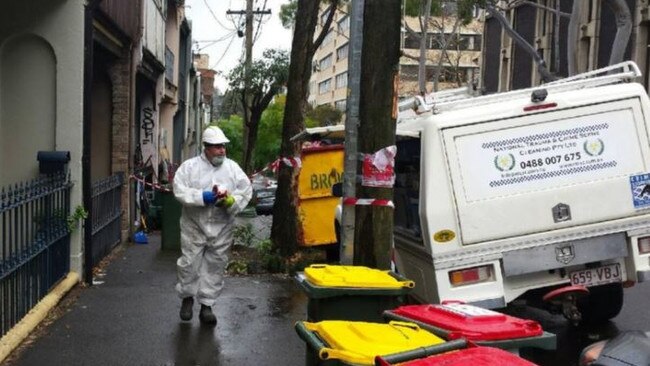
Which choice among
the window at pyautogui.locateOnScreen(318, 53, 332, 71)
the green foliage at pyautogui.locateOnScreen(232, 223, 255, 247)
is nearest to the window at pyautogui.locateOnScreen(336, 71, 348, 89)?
the window at pyautogui.locateOnScreen(318, 53, 332, 71)

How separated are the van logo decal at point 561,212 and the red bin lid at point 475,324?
2591 millimetres

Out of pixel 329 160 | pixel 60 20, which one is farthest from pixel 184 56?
pixel 60 20

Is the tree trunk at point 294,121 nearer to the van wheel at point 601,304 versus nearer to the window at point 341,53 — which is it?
the van wheel at point 601,304

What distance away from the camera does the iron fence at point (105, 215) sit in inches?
429

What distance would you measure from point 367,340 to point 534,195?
333cm

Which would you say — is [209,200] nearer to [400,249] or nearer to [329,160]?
[400,249]

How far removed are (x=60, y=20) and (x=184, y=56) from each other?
67.6ft

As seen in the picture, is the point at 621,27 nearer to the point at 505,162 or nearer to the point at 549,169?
the point at 549,169

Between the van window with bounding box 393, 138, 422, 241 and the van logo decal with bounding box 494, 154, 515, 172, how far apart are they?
32.8 inches

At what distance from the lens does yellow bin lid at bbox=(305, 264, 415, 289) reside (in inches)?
210

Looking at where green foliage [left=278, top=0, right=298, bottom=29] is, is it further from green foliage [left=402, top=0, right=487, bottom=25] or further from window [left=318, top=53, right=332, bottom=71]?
window [left=318, top=53, right=332, bottom=71]

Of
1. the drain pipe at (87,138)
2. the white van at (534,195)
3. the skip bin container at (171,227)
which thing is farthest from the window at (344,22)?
the white van at (534,195)

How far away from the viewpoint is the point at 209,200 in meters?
7.36

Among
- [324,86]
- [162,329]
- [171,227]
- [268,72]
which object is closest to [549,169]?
[162,329]
